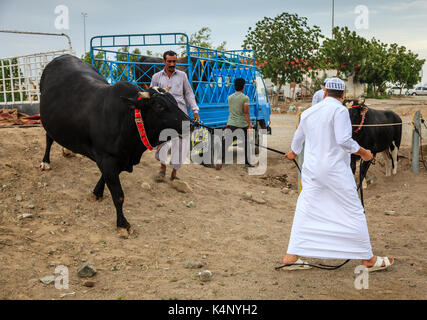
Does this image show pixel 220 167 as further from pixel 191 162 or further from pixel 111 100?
pixel 111 100

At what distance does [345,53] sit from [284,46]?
8.38 m

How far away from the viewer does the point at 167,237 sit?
5250 millimetres

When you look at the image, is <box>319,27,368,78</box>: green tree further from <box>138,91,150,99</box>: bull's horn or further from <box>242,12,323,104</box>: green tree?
<box>138,91,150,99</box>: bull's horn

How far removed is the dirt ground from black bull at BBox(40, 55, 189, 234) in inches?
23.7

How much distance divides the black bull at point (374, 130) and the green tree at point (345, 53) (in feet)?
92.2

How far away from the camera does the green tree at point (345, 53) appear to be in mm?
36281

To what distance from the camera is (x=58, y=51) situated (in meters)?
9.12

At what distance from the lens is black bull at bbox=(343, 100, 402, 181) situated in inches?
313

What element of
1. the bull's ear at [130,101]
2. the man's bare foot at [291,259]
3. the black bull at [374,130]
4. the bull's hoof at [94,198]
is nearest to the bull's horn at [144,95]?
the bull's ear at [130,101]

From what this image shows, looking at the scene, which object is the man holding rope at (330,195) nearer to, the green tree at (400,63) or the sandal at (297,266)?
the sandal at (297,266)

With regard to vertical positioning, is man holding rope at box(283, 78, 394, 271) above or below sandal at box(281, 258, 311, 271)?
above

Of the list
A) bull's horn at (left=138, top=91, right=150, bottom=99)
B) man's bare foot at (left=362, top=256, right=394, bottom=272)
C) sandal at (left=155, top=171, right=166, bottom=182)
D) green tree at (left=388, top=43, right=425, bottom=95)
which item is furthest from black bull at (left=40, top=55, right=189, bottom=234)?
green tree at (left=388, top=43, right=425, bottom=95)

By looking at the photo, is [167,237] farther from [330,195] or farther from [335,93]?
[335,93]
